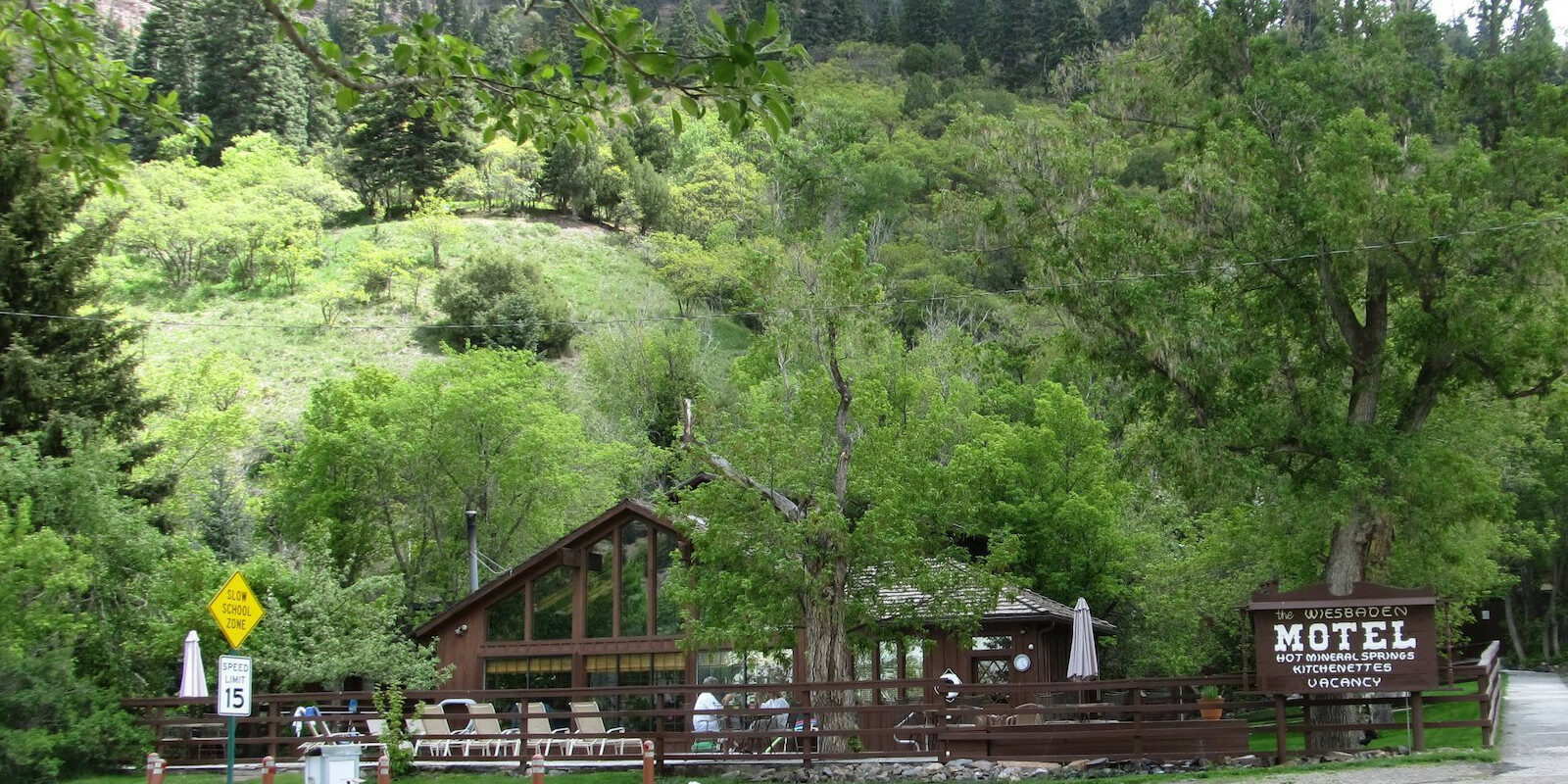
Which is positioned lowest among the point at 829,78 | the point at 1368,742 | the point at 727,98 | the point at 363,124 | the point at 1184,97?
the point at 1368,742

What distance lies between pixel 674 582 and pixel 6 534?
10.2m

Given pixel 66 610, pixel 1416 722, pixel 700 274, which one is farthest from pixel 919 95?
pixel 1416 722

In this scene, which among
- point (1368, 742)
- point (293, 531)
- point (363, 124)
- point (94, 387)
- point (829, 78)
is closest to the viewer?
point (1368, 742)

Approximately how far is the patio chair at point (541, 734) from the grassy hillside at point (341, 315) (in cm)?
3214

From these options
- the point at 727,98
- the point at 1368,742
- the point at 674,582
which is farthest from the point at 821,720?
the point at 727,98

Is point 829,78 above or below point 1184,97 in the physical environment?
above

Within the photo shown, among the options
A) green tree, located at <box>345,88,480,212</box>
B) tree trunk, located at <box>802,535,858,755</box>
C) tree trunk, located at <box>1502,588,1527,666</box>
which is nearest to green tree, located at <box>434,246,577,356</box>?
green tree, located at <box>345,88,480,212</box>

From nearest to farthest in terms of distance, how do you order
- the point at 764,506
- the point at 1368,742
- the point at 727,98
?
the point at 727,98
the point at 764,506
the point at 1368,742

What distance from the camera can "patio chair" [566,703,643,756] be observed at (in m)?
20.5

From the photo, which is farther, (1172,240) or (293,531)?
(293,531)

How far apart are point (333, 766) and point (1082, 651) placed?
1289 cm

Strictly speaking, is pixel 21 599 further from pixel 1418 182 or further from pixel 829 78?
pixel 829 78

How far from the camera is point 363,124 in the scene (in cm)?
8006

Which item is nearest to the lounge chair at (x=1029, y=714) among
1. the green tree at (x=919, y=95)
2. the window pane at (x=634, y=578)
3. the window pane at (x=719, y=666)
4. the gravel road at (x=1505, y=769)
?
the gravel road at (x=1505, y=769)
